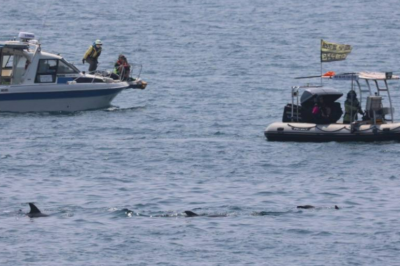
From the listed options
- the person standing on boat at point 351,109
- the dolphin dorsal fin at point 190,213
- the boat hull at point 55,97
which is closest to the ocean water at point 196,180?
the dolphin dorsal fin at point 190,213

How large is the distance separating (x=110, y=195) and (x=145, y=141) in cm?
897

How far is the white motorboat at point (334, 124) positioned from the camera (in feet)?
129

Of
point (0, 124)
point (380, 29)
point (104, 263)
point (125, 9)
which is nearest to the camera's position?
point (104, 263)

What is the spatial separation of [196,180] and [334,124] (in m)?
7.27

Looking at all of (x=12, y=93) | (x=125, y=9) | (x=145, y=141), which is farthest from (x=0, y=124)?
(x=125, y=9)

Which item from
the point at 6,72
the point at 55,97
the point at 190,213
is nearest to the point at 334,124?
the point at 190,213

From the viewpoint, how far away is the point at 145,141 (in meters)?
41.3

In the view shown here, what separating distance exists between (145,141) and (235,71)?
21.2m

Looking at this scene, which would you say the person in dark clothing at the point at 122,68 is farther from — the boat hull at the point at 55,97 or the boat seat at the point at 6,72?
the boat seat at the point at 6,72

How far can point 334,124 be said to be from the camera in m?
40.0

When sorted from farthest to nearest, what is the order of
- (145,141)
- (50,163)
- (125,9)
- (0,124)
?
(125,9) < (0,124) < (145,141) < (50,163)

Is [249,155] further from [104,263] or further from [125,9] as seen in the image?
[125,9]

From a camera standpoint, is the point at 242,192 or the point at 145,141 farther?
the point at 145,141

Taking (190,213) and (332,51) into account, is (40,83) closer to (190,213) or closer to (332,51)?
(332,51)
